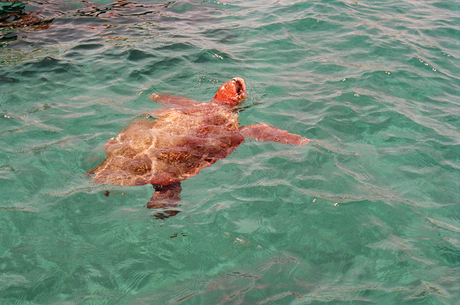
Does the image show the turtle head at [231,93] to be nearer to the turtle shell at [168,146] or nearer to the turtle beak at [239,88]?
the turtle beak at [239,88]

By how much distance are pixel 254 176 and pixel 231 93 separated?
2347 mm

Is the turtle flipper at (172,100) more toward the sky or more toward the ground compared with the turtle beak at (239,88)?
more toward the ground

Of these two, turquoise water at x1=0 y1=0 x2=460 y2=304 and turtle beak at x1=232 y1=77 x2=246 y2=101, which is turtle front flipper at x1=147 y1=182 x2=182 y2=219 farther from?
turtle beak at x1=232 y1=77 x2=246 y2=101

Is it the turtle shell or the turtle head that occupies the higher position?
the turtle head

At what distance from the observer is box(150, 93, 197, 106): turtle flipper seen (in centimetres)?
707

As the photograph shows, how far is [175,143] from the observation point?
550 centimetres

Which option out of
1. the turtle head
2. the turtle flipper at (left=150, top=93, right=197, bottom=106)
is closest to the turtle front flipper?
the turtle flipper at (left=150, top=93, right=197, bottom=106)

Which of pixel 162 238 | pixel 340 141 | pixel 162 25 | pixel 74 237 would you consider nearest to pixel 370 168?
pixel 340 141

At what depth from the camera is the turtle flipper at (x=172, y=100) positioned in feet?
23.2

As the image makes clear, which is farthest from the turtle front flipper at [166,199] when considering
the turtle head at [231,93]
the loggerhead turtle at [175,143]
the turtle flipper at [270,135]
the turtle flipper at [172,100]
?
the turtle head at [231,93]

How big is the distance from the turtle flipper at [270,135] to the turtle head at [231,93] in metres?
0.95

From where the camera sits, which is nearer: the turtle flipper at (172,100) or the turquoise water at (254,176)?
the turquoise water at (254,176)

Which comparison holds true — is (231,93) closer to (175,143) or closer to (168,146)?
(175,143)

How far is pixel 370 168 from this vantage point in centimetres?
570
